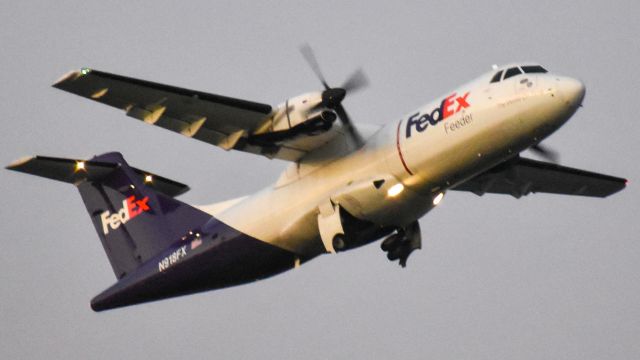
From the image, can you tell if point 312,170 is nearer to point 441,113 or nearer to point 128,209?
point 441,113

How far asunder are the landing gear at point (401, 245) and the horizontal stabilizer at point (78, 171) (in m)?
5.36

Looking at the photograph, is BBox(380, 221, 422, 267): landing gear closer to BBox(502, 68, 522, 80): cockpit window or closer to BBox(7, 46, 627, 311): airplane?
BBox(7, 46, 627, 311): airplane

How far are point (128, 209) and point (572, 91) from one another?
10385 millimetres

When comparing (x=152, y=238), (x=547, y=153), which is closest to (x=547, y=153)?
(x=547, y=153)

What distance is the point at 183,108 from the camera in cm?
2244

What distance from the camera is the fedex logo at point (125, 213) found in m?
25.6

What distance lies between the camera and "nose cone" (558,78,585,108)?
2030cm

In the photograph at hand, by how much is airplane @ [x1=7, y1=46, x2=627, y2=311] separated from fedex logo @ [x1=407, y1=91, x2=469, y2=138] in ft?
0.08

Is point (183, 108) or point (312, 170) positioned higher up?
point (183, 108)

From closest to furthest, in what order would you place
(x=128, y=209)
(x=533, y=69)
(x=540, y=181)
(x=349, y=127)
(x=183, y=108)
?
(x=533, y=69) → (x=349, y=127) → (x=183, y=108) → (x=540, y=181) → (x=128, y=209)

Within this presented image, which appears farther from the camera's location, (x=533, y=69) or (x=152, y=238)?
(x=152, y=238)

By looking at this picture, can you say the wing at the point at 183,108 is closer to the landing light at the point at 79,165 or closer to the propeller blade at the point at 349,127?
the propeller blade at the point at 349,127

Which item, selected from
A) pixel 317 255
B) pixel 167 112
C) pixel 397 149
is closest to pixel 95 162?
pixel 167 112

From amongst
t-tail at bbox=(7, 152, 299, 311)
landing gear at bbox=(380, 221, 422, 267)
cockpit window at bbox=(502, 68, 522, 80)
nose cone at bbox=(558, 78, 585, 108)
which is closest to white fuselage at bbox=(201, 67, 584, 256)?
nose cone at bbox=(558, 78, 585, 108)
